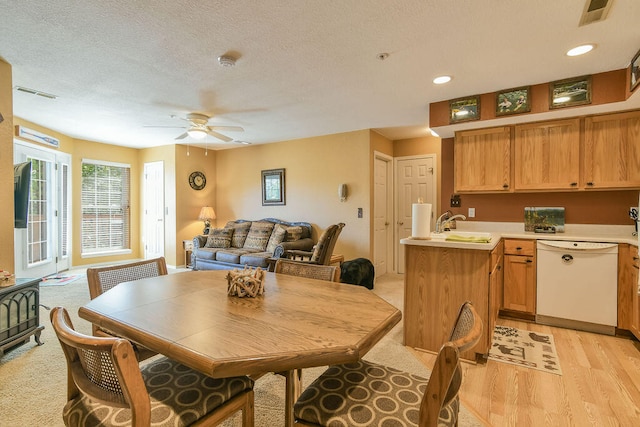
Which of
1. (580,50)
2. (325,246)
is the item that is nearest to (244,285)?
(325,246)

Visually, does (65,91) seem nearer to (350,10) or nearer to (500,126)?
(350,10)

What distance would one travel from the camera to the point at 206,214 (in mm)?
6285

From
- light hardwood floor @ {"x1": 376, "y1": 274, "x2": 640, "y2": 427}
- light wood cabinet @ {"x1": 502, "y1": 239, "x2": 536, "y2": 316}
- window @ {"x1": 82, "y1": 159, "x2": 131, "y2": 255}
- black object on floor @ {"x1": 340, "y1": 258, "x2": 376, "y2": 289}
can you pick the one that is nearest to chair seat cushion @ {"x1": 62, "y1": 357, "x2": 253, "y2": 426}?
light hardwood floor @ {"x1": 376, "y1": 274, "x2": 640, "y2": 427}

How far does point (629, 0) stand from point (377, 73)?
1.65 m

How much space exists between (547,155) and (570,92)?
0.66 m

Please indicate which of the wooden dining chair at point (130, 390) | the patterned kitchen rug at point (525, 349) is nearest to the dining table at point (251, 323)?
the wooden dining chair at point (130, 390)

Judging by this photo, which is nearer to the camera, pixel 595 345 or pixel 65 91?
pixel 595 345

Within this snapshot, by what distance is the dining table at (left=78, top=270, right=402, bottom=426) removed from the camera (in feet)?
2.93

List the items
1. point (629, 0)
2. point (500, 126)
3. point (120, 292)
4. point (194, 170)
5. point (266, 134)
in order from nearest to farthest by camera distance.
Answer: point (120, 292)
point (629, 0)
point (500, 126)
point (266, 134)
point (194, 170)

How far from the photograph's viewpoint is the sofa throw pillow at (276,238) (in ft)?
16.1

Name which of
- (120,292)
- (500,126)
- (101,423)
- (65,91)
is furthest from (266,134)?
(101,423)

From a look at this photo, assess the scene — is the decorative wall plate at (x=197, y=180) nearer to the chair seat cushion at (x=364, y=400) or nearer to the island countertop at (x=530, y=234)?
the island countertop at (x=530, y=234)

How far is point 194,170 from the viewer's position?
636 cm

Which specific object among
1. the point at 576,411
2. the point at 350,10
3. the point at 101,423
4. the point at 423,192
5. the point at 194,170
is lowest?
the point at 576,411
